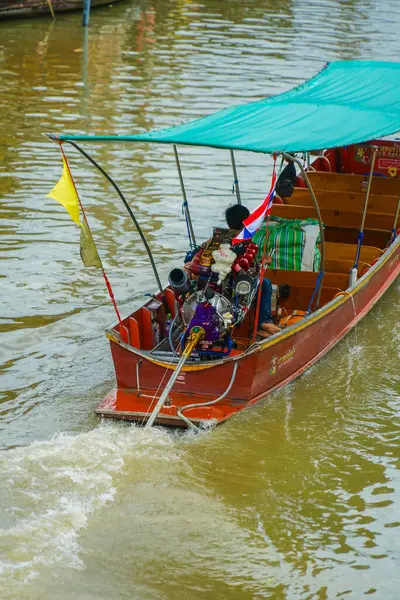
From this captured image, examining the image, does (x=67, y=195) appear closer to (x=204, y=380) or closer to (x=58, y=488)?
(x=204, y=380)

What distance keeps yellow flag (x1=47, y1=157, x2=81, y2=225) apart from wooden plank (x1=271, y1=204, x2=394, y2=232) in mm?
3718

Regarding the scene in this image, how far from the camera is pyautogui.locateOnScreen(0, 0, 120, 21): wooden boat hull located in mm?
27609

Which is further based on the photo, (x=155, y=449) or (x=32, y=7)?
(x=32, y=7)

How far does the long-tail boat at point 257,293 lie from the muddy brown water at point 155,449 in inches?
10.8

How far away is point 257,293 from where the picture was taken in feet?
29.0

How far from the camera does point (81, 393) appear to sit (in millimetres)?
8812

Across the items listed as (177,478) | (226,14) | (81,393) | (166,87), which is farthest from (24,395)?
(226,14)

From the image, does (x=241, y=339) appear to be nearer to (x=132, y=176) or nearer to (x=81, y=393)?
(x=81, y=393)

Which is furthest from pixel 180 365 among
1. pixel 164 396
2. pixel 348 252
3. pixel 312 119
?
pixel 348 252

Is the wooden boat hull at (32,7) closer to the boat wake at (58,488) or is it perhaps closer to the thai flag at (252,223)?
the thai flag at (252,223)

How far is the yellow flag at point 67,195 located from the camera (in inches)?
300

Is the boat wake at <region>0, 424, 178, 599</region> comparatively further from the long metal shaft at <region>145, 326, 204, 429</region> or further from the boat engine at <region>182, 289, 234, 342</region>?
the boat engine at <region>182, 289, 234, 342</region>

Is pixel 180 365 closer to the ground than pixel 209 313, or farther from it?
closer to the ground

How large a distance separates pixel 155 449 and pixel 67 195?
215 cm
